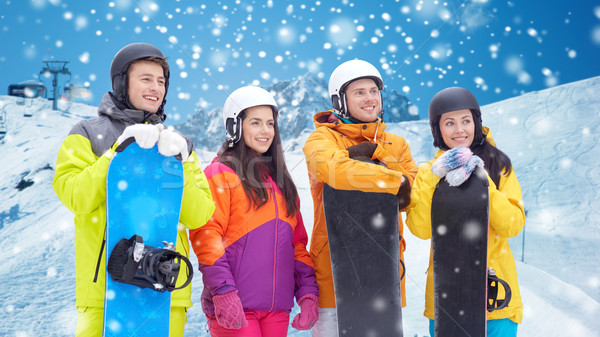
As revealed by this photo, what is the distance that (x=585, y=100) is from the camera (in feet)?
72.9

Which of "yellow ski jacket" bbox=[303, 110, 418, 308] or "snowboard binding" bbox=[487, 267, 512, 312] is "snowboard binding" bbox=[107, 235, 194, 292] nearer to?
"yellow ski jacket" bbox=[303, 110, 418, 308]

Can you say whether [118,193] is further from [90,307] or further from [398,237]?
[398,237]

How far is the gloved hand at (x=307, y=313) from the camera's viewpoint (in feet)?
8.29

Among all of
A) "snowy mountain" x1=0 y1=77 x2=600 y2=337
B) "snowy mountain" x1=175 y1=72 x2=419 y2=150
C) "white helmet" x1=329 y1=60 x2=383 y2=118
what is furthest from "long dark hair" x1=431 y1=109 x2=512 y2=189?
"snowy mountain" x1=175 y1=72 x2=419 y2=150

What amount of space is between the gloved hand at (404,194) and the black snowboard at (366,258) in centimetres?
5

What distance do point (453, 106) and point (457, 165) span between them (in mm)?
501

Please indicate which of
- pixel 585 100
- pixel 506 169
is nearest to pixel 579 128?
pixel 585 100

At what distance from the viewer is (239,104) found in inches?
112

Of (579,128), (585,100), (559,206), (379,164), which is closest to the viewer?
(379,164)

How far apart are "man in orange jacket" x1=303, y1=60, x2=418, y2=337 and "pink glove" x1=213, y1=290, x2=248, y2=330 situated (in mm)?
601

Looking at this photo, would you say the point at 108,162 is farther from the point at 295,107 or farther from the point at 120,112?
the point at 295,107

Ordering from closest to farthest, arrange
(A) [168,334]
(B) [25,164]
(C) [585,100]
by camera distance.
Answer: (A) [168,334], (B) [25,164], (C) [585,100]

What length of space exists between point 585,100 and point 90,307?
25846 mm

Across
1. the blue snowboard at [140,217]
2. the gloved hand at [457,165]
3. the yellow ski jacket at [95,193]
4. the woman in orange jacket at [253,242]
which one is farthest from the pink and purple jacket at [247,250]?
the gloved hand at [457,165]
